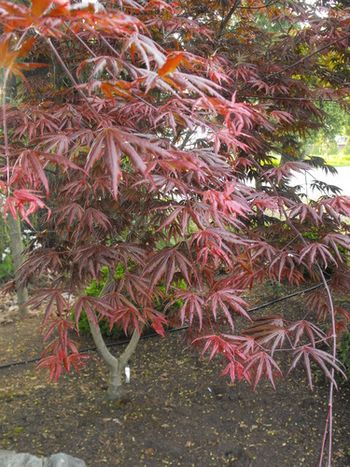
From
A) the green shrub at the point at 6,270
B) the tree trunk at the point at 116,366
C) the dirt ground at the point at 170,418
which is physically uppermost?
the green shrub at the point at 6,270

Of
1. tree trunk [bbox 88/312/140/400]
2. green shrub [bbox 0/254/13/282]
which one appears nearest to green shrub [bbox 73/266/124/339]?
tree trunk [bbox 88/312/140/400]

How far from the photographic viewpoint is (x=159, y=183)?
4.79 ft

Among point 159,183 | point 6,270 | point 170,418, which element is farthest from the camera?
point 6,270

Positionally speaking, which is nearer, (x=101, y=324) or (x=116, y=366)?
(x=116, y=366)

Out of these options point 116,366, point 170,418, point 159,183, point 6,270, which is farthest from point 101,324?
point 159,183

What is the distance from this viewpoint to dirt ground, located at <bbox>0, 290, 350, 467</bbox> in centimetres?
216

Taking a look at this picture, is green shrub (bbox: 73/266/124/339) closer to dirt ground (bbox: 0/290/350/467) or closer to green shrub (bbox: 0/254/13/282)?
dirt ground (bbox: 0/290/350/467)

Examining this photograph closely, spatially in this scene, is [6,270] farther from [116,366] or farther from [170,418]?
[170,418]

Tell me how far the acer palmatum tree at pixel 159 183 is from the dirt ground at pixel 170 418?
0.87 ft

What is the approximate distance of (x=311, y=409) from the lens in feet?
8.24

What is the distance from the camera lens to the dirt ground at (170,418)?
2.16 meters

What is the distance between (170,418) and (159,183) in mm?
1524

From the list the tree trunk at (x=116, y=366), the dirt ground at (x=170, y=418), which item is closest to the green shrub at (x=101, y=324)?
the dirt ground at (x=170, y=418)

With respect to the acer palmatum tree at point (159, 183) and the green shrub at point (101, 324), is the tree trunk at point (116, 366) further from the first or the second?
the green shrub at point (101, 324)
